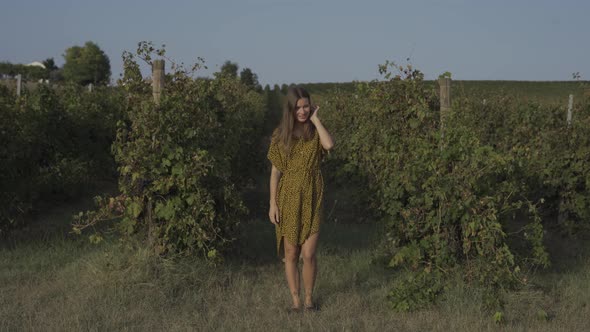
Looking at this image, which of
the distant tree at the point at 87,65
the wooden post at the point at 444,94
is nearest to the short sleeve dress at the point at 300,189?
the wooden post at the point at 444,94

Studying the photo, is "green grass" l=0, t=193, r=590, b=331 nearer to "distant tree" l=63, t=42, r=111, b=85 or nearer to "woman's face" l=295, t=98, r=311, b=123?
"woman's face" l=295, t=98, r=311, b=123

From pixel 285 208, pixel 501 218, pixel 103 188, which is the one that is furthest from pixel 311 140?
pixel 103 188

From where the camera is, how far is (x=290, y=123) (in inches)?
182

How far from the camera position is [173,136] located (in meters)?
5.60

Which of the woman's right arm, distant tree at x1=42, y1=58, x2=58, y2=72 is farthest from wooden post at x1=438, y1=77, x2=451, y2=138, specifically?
distant tree at x1=42, y1=58, x2=58, y2=72

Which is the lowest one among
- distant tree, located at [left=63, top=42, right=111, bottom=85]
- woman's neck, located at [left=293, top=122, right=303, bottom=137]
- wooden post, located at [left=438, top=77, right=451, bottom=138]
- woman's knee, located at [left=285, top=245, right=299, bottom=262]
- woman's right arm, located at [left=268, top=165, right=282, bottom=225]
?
woman's knee, located at [left=285, top=245, right=299, bottom=262]

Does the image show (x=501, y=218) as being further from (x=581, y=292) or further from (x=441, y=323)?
(x=441, y=323)

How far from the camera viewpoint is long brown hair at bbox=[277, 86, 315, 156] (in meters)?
4.57

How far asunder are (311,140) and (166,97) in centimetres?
160

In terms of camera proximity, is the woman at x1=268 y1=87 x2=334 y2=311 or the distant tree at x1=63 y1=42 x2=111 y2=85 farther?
the distant tree at x1=63 y1=42 x2=111 y2=85

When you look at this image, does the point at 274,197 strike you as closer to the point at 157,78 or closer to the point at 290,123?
the point at 290,123

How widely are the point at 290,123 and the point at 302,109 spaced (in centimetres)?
13

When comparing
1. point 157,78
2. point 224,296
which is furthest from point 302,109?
point 157,78

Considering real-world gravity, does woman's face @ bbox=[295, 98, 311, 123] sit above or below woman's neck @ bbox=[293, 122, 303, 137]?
above
